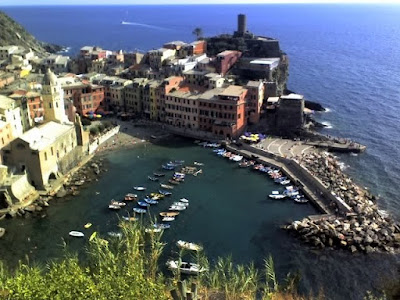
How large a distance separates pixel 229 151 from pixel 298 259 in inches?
1221

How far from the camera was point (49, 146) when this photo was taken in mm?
59562

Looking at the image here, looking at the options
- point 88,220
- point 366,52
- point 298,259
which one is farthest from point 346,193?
point 366,52

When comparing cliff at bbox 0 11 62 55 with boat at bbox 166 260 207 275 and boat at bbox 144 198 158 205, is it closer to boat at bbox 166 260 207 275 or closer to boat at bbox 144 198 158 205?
boat at bbox 144 198 158 205

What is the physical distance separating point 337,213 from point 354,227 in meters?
3.82

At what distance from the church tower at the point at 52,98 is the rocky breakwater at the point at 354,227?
42.6m

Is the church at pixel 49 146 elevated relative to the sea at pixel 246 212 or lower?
elevated

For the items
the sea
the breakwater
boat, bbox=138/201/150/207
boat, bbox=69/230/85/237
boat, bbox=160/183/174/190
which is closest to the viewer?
the sea

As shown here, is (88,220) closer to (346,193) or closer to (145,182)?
(145,182)

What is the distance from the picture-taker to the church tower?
225ft

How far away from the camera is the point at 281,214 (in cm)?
5422

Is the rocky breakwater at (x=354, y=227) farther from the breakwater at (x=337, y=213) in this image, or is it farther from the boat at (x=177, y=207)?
the boat at (x=177, y=207)

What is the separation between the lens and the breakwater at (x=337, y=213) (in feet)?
156

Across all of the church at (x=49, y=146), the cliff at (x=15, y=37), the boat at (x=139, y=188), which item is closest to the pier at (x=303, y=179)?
the boat at (x=139, y=188)

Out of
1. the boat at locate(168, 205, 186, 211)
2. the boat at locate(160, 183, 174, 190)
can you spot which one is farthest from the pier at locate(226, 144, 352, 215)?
the boat at locate(168, 205, 186, 211)
